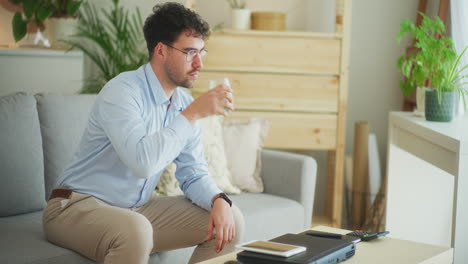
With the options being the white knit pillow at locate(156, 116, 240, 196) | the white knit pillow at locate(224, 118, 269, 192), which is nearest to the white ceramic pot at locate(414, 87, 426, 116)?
the white knit pillow at locate(224, 118, 269, 192)

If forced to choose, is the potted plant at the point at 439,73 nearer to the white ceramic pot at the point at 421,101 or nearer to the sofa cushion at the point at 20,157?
the white ceramic pot at the point at 421,101

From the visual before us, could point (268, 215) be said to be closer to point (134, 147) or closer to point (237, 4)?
point (134, 147)

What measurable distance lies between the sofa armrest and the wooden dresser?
0.84 meters

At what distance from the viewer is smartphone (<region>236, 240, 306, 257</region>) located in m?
1.59

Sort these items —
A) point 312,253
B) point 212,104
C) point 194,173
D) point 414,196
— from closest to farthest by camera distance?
point 312,253
point 212,104
point 194,173
point 414,196

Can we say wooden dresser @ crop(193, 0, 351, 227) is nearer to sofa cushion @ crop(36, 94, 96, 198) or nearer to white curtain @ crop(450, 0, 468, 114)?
white curtain @ crop(450, 0, 468, 114)

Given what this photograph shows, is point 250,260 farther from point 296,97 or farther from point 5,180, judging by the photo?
point 296,97

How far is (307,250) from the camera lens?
165 centimetres

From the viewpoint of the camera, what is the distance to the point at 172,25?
2.12m

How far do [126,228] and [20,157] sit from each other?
31.5 inches

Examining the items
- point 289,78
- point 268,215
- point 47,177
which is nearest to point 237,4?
point 289,78

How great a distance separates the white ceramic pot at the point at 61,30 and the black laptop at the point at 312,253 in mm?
2648

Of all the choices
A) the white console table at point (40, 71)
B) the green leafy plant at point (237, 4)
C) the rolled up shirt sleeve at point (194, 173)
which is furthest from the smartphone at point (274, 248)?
the green leafy plant at point (237, 4)

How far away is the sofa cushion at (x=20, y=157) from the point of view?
7.95ft
